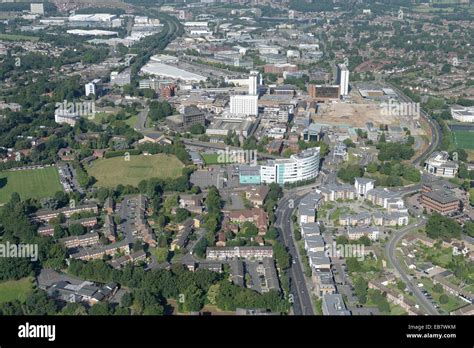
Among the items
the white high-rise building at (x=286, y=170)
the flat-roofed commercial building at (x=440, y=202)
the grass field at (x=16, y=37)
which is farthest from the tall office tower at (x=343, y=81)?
the grass field at (x=16, y=37)

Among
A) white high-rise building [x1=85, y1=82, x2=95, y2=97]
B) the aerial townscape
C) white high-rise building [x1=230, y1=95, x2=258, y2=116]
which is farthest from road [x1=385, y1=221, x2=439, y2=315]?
white high-rise building [x1=85, y1=82, x2=95, y2=97]

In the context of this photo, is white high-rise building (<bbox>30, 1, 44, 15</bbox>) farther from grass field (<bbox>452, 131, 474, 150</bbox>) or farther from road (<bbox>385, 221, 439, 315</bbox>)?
road (<bbox>385, 221, 439, 315</bbox>)

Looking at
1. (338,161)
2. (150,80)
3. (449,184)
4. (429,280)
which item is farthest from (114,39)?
(429,280)

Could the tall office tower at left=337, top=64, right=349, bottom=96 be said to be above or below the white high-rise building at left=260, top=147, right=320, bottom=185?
above

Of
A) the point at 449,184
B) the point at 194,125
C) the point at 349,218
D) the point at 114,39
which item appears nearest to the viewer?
the point at 349,218

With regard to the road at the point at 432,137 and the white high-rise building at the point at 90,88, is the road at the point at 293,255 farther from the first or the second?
the white high-rise building at the point at 90,88

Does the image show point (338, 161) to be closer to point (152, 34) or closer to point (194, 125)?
point (194, 125)
